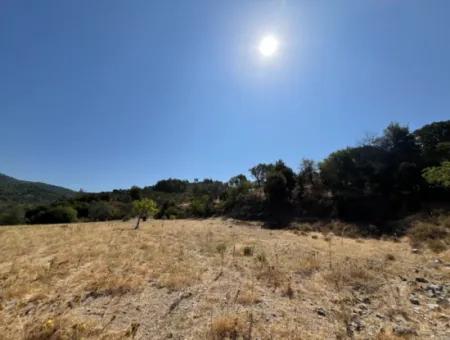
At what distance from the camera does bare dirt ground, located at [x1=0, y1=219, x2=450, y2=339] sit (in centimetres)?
470

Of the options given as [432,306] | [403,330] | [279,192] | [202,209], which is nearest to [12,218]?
[202,209]

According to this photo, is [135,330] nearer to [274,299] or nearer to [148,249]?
[274,299]

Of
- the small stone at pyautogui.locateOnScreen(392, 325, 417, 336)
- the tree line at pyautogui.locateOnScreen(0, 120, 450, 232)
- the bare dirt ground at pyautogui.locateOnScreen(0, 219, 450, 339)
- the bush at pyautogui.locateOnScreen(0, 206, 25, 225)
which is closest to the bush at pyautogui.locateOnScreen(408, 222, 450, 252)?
the bare dirt ground at pyautogui.locateOnScreen(0, 219, 450, 339)

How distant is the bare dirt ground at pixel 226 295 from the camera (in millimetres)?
4695

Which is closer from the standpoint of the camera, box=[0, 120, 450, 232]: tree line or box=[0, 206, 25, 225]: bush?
box=[0, 120, 450, 232]: tree line

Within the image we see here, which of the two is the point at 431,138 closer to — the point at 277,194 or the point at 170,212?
the point at 277,194

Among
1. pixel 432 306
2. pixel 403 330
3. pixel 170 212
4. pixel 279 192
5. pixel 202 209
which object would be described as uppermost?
pixel 279 192

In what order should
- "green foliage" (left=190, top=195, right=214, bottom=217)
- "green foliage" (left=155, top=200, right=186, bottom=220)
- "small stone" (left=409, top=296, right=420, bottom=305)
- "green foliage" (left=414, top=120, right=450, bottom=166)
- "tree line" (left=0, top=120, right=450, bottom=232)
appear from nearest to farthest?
"small stone" (left=409, top=296, right=420, bottom=305) → "tree line" (left=0, top=120, right=450, bottom=232) → "green foliage" (left=414, top=120, right=450, bottom=166) → "green foliage" (left=190, top=195, right=214, bottom=217) → "green foliage" (left=155, top=200, right=186, bottom=220)

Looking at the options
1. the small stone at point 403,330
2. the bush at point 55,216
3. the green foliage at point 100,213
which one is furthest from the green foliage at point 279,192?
the bush at point 55,216

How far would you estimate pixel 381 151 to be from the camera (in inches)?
1185

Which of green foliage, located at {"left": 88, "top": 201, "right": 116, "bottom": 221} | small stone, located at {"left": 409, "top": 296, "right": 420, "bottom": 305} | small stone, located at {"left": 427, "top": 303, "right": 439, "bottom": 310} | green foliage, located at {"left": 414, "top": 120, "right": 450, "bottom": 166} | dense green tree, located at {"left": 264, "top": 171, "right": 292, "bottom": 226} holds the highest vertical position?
green foliage, located at {"left": 414, "top": 120, "right": 450, "bottom": 166}

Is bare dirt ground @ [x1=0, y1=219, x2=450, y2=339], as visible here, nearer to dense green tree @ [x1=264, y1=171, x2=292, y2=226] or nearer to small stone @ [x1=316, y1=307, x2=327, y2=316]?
small stone @ [x1=316, y1=307, x2=327, y2=316]

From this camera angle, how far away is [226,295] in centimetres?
644

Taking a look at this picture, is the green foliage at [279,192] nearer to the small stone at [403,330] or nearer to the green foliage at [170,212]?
the green foliage at [170,212]
